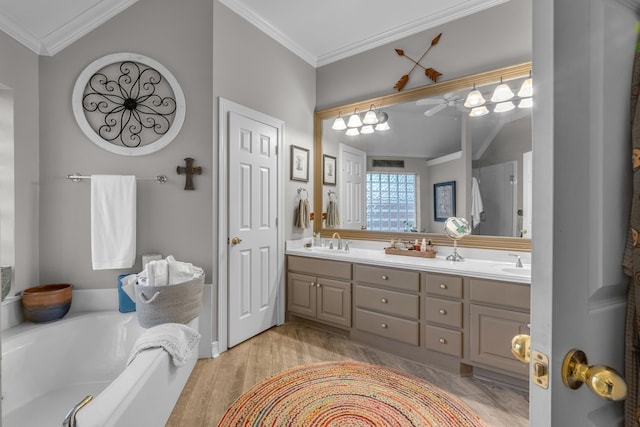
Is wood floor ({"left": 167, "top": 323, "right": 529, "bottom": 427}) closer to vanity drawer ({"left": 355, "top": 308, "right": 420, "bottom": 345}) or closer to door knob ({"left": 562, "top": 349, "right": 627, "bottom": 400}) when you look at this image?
vanity drawer ({"left": 355, "top": 308, "right": 420, "bottom": 345})

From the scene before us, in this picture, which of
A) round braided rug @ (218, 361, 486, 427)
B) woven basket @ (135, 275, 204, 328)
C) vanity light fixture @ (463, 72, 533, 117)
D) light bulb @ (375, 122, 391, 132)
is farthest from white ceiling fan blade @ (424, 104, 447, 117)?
woven basket @ (135, 275, 204, 328)

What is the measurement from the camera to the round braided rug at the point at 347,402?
1.75 m

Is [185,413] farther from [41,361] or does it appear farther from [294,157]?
[294,157]

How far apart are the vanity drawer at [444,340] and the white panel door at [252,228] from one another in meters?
1.49

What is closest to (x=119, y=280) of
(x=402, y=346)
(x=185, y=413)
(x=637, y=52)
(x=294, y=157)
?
(x=185, y=413)

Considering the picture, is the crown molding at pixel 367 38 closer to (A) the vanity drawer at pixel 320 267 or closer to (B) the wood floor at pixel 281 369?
(A) the vanity drawer at pixel 320 267

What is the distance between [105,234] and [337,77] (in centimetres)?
270

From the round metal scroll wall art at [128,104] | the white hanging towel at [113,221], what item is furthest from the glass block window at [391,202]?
the white hanging towel at [113,221]

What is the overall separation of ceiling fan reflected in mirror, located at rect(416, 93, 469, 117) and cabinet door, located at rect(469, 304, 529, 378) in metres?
1.67

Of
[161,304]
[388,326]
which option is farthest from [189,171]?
[388,326]

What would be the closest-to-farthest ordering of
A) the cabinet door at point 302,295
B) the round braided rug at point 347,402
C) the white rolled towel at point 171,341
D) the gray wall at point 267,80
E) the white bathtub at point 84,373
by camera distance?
the white bathtub at point 84,373 → the white rolled towel at point 171,341 → the round braided rug at point 347,402 → the gray wall at point 267,80 → the cabinet door at point 302,295

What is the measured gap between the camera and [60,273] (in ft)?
7.32

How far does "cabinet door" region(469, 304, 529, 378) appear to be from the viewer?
77.0 inches

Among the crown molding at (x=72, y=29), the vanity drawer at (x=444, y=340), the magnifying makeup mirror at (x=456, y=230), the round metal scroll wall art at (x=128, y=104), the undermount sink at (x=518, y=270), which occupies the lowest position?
the vanity drawer at (x=444, y=340)
